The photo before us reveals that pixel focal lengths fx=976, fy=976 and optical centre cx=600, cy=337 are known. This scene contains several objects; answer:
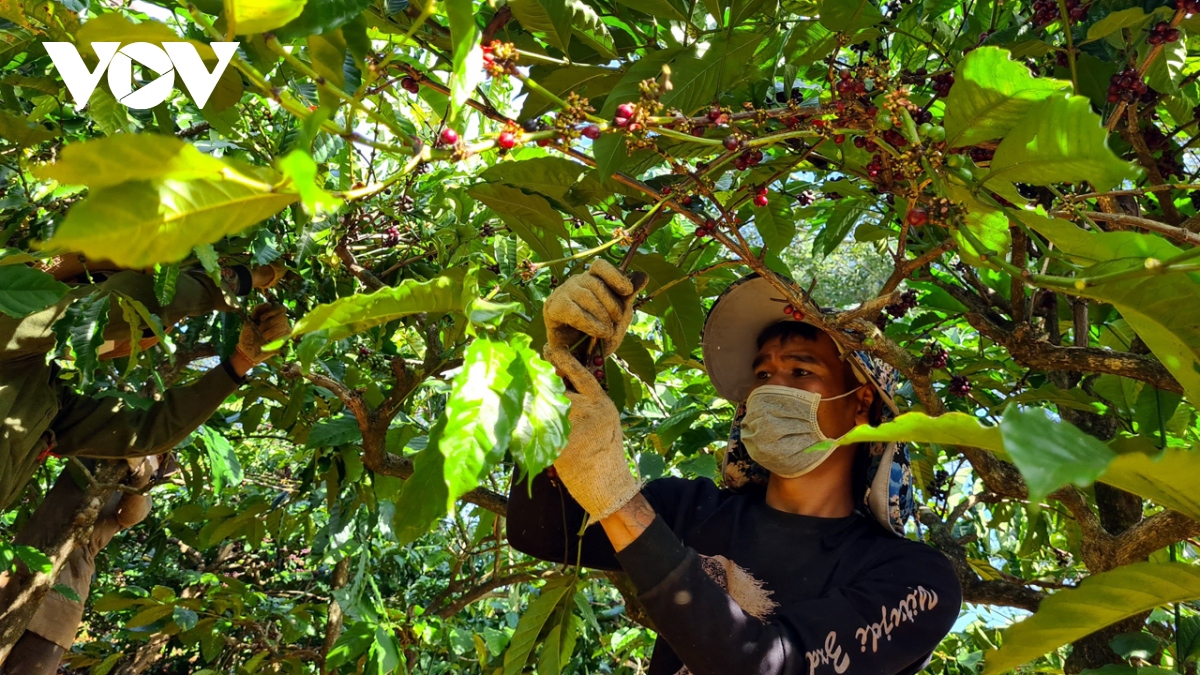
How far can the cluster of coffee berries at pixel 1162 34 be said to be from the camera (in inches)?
55.2

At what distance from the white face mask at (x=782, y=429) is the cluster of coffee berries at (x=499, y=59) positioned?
1.16m

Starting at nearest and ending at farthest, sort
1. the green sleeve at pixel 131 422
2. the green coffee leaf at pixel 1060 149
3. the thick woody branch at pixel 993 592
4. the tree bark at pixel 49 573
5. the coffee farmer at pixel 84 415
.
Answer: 1. the green coffee leaf at pixel 1060 149
2. the thick woody branch at pixel 993 592
3. the coffee farmer at pixel 84 415
4. the green sleeve at pixel 131 422
5. the tree bark at pixel 49 573

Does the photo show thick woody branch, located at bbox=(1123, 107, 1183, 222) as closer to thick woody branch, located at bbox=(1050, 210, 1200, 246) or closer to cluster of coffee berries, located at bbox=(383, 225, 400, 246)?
thick woody branch, located at bbox=(1050, 210, 1200, 246)

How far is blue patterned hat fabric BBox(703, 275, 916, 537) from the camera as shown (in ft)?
6.57

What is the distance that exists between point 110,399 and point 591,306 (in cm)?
194

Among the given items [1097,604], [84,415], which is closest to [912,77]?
[1097,604]

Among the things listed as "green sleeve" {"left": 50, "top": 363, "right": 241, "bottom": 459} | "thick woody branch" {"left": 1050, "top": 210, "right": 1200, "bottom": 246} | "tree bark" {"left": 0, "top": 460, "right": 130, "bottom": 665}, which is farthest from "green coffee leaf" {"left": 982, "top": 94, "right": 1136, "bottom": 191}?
"tree bark" {"left": 0, "top": 460, "right": 130, "bottom": 665}

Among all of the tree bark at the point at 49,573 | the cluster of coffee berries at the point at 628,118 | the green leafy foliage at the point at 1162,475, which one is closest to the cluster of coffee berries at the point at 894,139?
the cluster of coffee berries at the point at 628,118

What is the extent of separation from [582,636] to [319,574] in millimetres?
2829

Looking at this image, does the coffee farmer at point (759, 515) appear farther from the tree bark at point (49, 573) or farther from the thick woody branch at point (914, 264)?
the tree bark at point (49, 573)

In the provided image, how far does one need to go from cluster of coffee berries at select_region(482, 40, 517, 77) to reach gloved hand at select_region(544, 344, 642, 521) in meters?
0.58

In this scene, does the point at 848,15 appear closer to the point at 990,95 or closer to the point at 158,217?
the point at 990,95

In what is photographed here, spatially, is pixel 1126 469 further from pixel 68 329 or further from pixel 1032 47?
pixel 68 329

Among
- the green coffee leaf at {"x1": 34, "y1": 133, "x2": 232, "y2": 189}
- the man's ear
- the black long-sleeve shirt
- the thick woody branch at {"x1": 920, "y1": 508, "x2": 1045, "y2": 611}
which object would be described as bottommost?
the thick woody branch at {"x1": 920, "y1": 508, "x2": 1045, "y2": 611}
